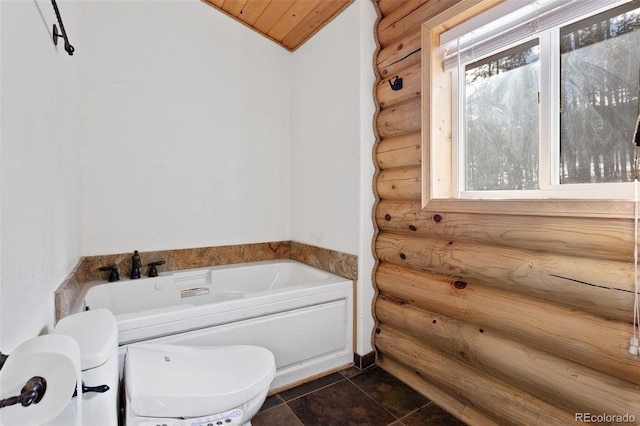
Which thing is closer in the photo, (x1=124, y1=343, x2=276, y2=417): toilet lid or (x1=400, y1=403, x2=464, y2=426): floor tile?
(x1=124, y1=343, x2=276, y2=417): toilet lid

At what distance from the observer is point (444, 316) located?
6.11 feet

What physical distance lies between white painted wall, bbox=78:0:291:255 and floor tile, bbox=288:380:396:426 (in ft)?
4.94

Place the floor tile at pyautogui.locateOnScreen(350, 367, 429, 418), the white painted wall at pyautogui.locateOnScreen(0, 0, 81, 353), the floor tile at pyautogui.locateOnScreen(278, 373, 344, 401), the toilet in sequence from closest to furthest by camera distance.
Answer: the white painted wall at pyautogui.locateOnScreen(0, 0, 81, 353) → the toilet → the floor tile at pyautogui.locateOnScreen(350, 367, 429, 418) → the floor tile at pyautogui.locateOnScreen(278, 373, 344, 401)

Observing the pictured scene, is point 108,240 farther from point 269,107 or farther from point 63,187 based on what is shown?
point 269,107

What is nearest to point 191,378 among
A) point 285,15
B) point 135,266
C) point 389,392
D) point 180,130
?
point 389,392

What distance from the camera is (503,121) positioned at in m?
1.75

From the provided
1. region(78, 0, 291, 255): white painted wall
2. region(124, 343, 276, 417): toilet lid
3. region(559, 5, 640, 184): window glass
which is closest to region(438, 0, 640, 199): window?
region(559, 5, 640, 184): window glass

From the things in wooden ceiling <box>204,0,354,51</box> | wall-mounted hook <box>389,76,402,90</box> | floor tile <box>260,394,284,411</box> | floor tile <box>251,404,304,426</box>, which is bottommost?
floor tile <box>251,404,304,426</box>

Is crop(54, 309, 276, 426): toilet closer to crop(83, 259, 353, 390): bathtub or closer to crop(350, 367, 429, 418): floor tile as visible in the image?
crop(83, 259, 353, 390): bathtub

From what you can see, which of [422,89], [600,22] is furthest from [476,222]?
[600,22]

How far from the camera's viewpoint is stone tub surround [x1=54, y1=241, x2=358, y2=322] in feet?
7.55

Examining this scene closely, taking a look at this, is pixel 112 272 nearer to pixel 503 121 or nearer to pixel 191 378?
pixel 191 378

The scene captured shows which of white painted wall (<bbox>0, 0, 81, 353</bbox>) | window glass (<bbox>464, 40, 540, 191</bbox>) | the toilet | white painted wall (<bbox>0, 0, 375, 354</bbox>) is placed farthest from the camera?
white painted wall (<bbox>0, 0, 375, 354</bbox>)

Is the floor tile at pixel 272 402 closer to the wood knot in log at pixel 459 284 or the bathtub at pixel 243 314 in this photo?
the bathtub at pixel 243 314
